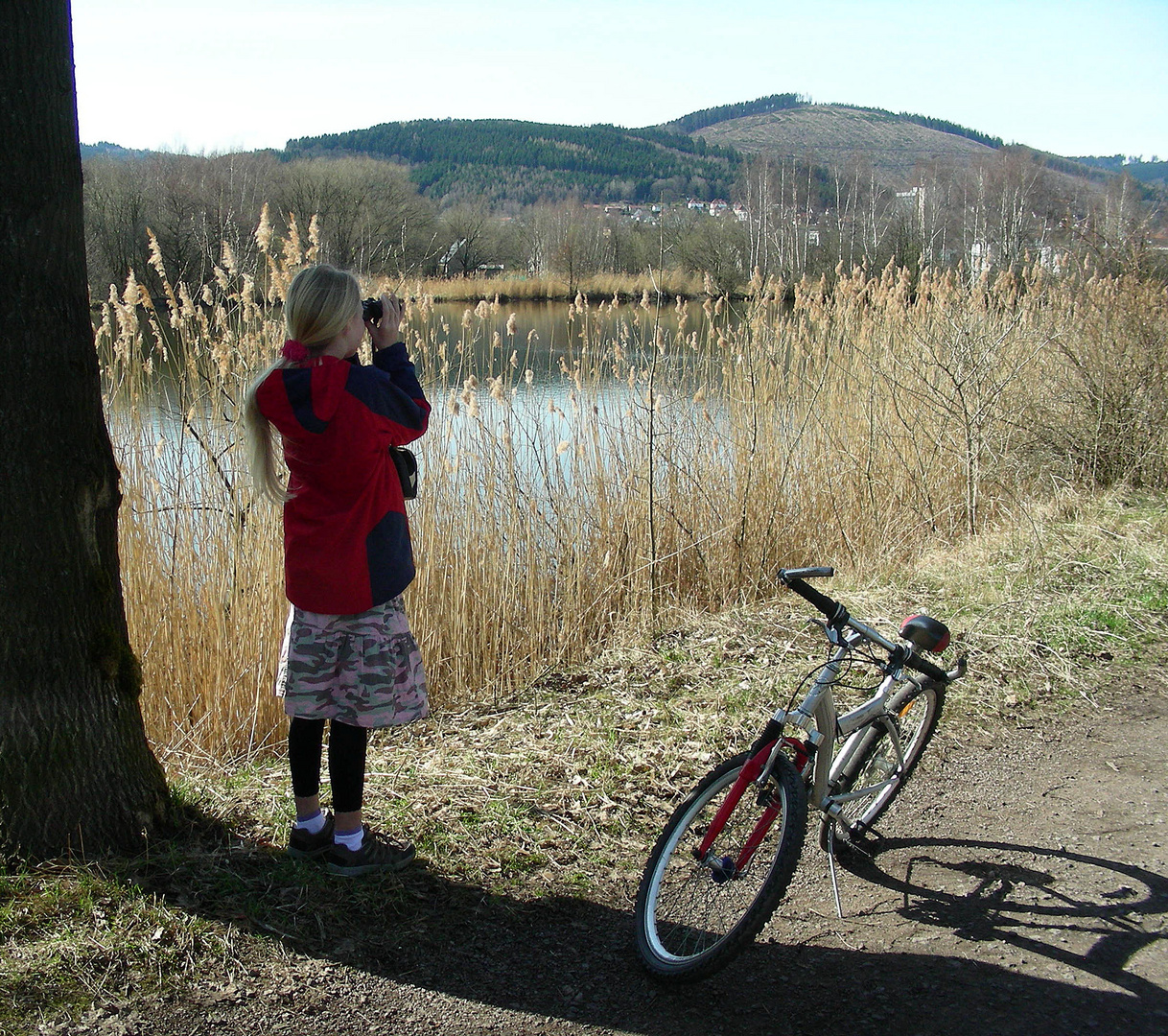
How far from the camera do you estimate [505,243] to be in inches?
674

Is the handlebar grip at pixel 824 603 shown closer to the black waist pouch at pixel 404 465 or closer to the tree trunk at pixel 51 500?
the black waist pouch at pixel 404 465

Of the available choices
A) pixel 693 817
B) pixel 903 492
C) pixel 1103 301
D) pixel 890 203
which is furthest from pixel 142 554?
pixel 890 203

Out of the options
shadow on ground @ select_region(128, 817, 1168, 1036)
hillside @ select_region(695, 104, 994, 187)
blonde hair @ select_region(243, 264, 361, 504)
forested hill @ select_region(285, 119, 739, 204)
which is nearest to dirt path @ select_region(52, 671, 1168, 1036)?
shadow on ground @ select_region(128, 817, 1168, 1036)

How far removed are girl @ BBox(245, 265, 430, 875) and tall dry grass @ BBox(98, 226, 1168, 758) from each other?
59.2 inches

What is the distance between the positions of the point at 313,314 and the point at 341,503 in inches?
19.0

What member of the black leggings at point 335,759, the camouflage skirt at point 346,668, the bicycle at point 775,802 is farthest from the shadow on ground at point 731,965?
the camouflage skirt at point 346,668

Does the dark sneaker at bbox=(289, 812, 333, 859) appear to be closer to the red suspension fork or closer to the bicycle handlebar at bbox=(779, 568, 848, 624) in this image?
the red suspension fork

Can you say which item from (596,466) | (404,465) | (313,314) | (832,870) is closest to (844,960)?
(832,870)

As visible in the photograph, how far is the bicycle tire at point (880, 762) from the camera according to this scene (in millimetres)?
2891

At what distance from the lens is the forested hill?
130m

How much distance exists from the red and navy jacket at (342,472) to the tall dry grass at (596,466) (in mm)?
1649

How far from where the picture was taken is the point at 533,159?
144125 millimetres

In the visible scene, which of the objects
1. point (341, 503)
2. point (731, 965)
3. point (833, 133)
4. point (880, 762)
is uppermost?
point (833, 133)

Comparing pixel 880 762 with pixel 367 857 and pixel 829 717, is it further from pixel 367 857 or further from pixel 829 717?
pixel 367 857
